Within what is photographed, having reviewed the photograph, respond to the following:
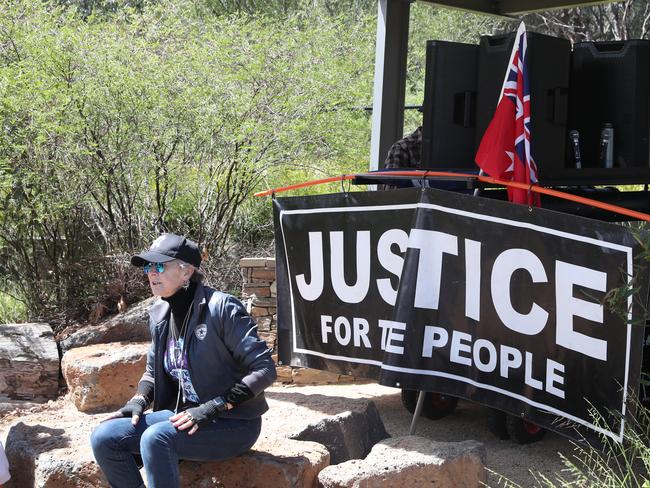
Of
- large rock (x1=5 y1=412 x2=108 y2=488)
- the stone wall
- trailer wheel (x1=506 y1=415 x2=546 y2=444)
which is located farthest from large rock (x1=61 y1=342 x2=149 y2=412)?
A: trailer wheel (x1=506 y1=415 x2=546 y2=444)

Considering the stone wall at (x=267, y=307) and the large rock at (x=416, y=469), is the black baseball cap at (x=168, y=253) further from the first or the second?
the stone wall at (x=267, y=307)

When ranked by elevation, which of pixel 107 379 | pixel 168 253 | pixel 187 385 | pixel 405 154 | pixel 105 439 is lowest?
pixel 107 379

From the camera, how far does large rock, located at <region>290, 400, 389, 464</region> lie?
4.96 metres

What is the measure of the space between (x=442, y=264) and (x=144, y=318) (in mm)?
3577

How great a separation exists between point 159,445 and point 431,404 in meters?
2.41

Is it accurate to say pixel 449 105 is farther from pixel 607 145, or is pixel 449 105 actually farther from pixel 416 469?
pixel 416 469

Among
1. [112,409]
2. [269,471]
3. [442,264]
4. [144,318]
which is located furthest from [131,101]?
[269,471]

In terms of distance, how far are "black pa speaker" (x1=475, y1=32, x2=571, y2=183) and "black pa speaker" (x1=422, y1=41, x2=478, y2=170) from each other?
0.09 m

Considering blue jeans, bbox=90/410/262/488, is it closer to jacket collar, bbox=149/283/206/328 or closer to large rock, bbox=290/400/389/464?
jacket collar, bbox=149/283/206/328

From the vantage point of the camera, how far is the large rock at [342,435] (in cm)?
496

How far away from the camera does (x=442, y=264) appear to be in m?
4.94

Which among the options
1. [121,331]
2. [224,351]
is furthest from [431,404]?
[121,331]

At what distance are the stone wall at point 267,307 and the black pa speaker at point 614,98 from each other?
7.80ft

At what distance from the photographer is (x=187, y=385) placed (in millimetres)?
4312
